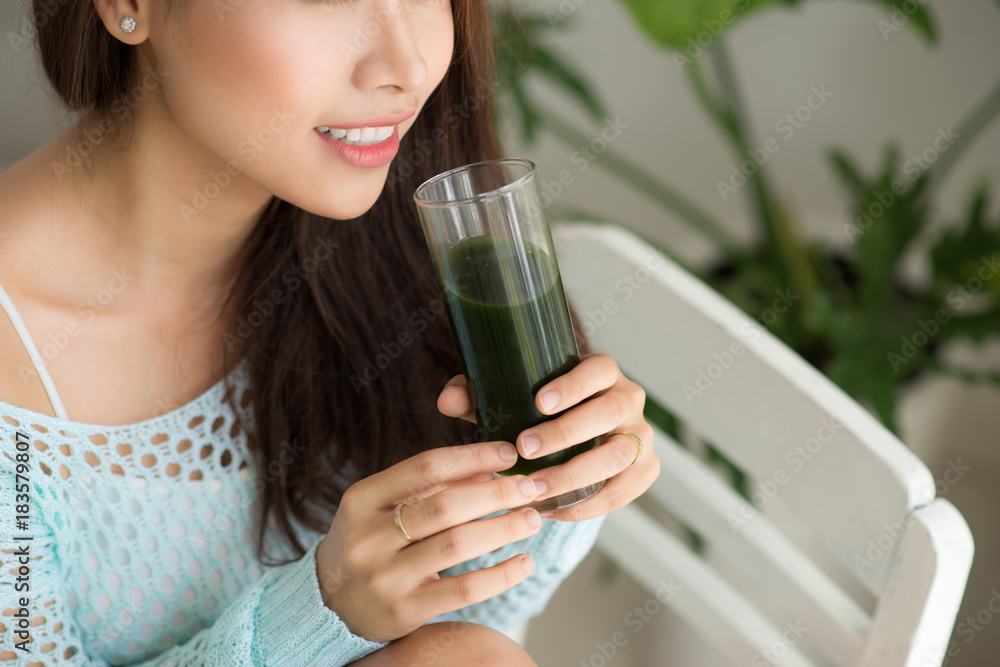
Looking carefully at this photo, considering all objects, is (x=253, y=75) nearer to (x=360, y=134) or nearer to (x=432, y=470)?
(x=360, y=134)

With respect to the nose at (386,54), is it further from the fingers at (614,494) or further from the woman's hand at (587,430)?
the fingers at (614,494)

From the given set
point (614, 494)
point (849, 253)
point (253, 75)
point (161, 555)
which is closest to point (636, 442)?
point (614, 494)

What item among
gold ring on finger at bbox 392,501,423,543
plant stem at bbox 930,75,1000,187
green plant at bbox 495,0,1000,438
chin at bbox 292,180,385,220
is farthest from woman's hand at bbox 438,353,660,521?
plant stem at bbox 930,75,1000,187

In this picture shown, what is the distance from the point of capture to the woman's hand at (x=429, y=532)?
2.50ft

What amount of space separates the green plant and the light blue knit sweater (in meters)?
0.81

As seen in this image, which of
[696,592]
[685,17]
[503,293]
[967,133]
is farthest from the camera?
[967,133]

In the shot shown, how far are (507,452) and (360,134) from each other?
0.38m

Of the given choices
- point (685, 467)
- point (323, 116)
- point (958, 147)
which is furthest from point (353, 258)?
point (958, 147)

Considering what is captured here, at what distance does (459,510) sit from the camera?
754 millimetres

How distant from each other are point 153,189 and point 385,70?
0.41 metres

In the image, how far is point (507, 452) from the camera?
30.9 inches

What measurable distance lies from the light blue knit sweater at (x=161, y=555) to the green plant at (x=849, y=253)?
0.81m

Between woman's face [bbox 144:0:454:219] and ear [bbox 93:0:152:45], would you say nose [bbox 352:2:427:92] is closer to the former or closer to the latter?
woman's face [bbox 144:0:454:219]

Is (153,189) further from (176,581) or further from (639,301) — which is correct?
(639,301)
